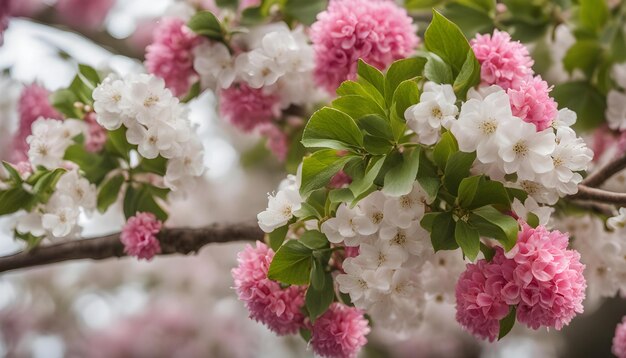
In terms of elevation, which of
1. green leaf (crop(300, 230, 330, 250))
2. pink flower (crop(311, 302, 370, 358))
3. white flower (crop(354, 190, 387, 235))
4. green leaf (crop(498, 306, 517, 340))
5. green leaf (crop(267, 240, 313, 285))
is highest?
white flower (crop(354, 190, 387, 235))

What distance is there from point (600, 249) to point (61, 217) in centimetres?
60

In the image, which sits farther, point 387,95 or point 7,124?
point 7,124

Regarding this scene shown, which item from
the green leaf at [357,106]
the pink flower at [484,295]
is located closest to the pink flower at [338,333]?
the pink flower at [484,295]

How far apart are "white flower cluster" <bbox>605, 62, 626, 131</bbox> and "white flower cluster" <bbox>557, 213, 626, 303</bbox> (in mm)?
146

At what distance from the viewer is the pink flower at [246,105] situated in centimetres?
88

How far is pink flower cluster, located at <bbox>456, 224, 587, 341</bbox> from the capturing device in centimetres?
60

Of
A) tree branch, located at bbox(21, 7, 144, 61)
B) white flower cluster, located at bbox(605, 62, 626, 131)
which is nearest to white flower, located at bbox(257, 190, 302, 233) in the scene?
white flower cluster, located at bbox(605, 62, 626, 131)

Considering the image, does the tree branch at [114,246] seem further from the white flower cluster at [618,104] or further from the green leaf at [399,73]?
the white flower cluster at [618,104]

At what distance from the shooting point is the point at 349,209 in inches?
25.2

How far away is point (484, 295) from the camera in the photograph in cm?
63

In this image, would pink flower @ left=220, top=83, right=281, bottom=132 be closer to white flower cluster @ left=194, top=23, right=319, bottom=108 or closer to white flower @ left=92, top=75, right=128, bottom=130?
white flower cluster @ left=194, top=23, right=319, bottom=108

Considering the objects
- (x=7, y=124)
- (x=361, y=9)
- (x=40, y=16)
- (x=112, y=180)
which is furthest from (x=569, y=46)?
(x=7, y=124)

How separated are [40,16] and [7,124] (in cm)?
40

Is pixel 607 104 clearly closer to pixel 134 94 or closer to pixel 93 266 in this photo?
pixel 134 94
